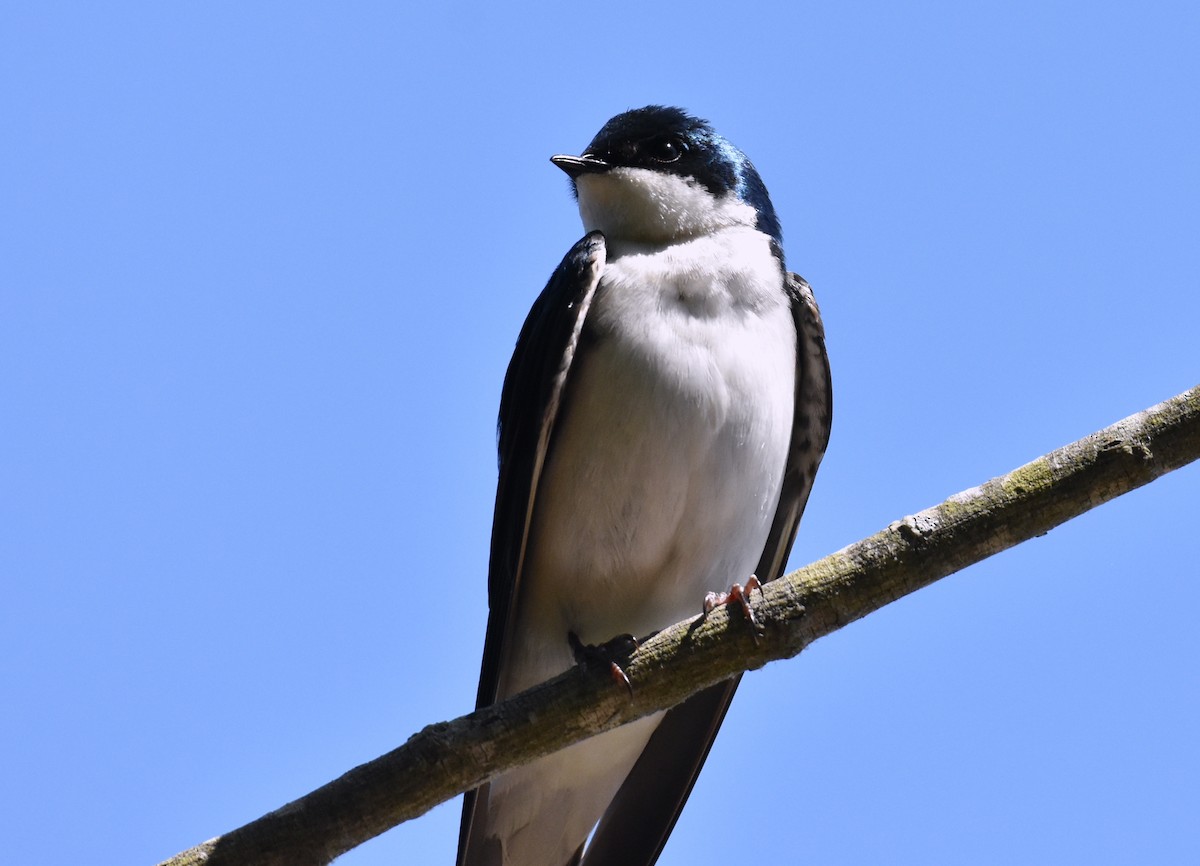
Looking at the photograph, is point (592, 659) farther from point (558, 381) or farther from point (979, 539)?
point (558, 381)

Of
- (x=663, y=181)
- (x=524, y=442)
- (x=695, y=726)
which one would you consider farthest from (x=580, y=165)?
(x=695, y=726)

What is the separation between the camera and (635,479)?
545 cm

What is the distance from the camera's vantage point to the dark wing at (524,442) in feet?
18.3

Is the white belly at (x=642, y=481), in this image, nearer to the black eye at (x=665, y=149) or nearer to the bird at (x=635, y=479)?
the bird at (x=635, y=479)

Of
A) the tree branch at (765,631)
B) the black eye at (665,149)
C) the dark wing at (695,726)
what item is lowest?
the tree branch at (765,631)

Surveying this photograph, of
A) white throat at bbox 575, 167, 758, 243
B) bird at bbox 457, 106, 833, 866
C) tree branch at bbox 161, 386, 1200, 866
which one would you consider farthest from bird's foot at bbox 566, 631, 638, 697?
white throat at bbox 575, 167, 758, 243

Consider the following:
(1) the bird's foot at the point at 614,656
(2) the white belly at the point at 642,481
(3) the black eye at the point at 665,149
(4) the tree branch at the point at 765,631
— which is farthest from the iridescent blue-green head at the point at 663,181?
(4) the tree branch at the point at 765,631

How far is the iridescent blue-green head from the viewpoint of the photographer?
20.9 ft

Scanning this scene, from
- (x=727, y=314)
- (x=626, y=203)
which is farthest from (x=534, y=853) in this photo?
(x=626, y=203)

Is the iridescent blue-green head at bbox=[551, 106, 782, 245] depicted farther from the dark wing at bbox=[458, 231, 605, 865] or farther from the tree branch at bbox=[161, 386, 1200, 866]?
the tree branch at bbox=[161, 386, 1200, 866]

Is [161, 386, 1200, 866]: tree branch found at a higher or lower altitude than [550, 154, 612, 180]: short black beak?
lower

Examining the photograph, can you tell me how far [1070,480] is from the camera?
154 inches

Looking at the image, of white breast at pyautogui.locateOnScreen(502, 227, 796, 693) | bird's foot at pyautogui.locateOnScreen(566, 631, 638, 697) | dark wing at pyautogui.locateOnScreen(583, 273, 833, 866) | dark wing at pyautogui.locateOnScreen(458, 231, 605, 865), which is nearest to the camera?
bird's foot at pyautogui.locateOnScreen(566, 631, 638, 697)

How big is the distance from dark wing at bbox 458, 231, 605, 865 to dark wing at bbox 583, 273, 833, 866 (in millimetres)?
692
